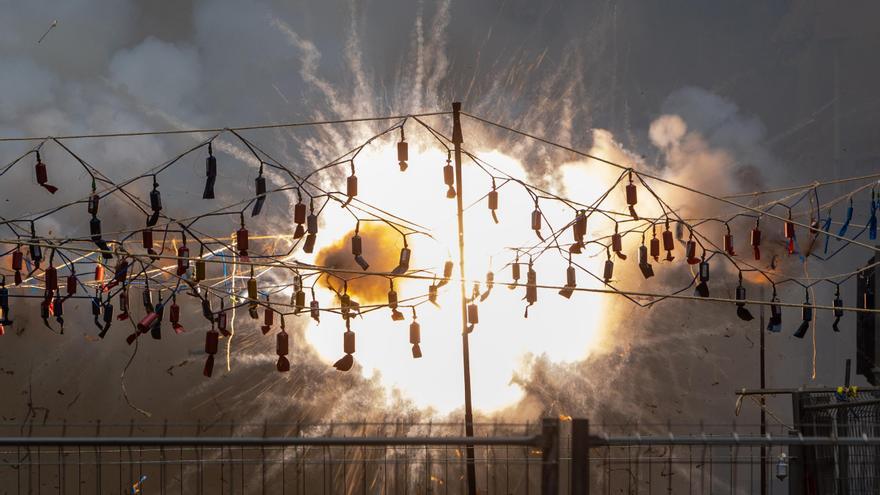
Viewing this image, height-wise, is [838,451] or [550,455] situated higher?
[550,455]

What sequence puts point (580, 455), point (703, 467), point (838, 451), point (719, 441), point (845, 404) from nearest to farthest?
point (580, 455) → point (719, 441) → point (838, 451) → point (703, 467) → point (845, 404)

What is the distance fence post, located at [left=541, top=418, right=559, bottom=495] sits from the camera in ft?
17.8

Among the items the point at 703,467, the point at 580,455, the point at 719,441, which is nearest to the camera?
the point at 580,455

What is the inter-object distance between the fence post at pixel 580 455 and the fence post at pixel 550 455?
0.09 meters

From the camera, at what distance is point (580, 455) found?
546 cm

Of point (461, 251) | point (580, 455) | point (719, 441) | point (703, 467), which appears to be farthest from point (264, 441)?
point (461, 251)

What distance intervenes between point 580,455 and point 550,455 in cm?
15

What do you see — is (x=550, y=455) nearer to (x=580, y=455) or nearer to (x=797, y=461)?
(x=580, y=455)

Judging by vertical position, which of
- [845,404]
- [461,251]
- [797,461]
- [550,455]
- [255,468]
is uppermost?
[461,251]

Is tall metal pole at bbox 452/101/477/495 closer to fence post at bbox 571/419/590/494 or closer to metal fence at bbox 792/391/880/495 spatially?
metal fence at bbox 792/391/880/495

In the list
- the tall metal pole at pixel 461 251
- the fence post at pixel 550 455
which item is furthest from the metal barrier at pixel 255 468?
the fence post at pixel 550 455

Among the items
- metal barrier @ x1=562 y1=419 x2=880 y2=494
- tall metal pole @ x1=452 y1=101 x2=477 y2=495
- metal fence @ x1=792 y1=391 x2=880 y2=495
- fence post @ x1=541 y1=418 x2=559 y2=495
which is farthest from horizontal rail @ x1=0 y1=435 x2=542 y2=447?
tall metal pole @ x1=452 y1=101 x2=477 y2=495

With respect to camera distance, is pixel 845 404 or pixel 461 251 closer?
pixel 845 404

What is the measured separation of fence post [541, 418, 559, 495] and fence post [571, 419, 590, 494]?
0.29 ft
